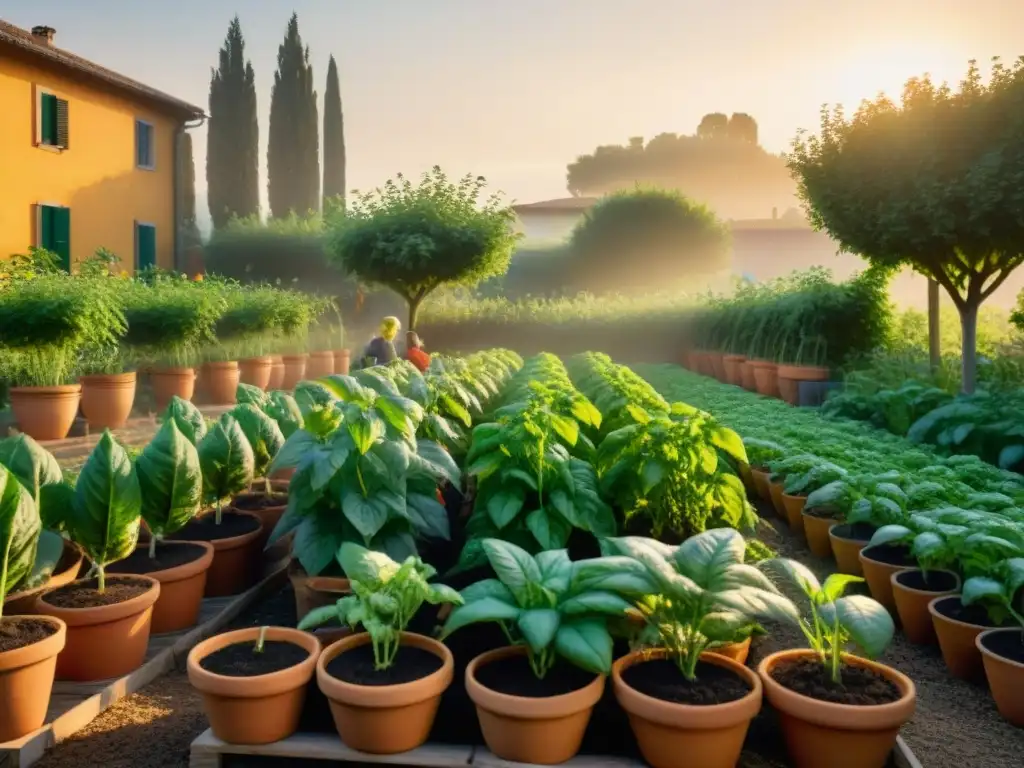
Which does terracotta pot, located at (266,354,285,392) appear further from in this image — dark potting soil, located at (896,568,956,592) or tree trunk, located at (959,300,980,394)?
dark potting soil, located at (896,568,956,592)

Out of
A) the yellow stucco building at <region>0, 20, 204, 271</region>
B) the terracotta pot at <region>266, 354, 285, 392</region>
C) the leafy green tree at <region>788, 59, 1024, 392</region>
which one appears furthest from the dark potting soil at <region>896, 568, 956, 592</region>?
the yellow stucco building at <region>0, 20, 204, 271</region>

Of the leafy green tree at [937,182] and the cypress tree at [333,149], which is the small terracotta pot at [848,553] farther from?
the cypress tree at [333,149]

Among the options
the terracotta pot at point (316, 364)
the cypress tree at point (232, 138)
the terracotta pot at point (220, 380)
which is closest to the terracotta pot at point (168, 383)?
the terracotta pot at point (220, 380)

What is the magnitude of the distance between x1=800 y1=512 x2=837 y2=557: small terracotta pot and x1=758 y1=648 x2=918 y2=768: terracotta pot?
2396 millimetres

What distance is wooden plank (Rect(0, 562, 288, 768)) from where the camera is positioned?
8.41ft

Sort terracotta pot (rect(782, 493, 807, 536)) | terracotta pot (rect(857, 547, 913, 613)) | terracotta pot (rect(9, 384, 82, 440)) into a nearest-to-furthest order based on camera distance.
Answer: terracotta pot (rect(857, 547, 913, 613)) → terracotta pot (rect(782, 493, 807, 536)) → terracotta pot (rect(9, 384, 82, 440))

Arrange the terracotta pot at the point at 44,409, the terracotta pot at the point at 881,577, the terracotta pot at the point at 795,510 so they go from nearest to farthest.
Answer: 1. the terracotta pot at the point at 881,577
2. the terracotta pot at the point at 795,510
3. the terracotta pot at the point at 44,409

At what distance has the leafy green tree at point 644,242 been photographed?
99.1 ft

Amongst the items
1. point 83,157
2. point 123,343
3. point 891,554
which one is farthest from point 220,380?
point 891,554

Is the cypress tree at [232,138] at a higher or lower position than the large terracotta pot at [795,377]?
higher

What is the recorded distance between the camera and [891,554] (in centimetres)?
405

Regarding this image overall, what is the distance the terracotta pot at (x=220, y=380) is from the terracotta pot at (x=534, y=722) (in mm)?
10755

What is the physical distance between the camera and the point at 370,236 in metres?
15.2

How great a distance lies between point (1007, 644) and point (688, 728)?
4.87 feet
